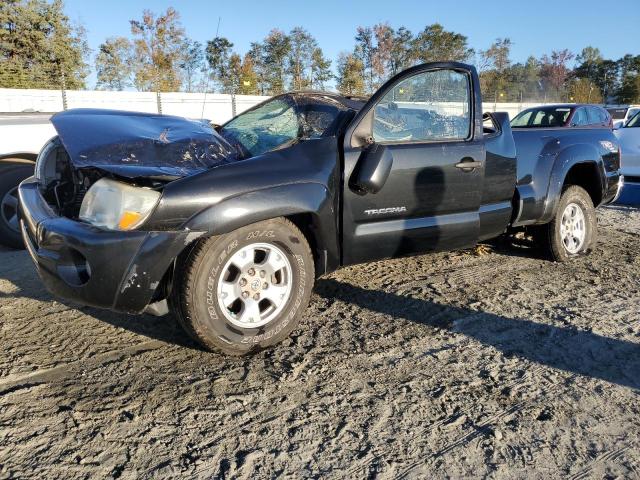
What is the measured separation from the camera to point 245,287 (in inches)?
123

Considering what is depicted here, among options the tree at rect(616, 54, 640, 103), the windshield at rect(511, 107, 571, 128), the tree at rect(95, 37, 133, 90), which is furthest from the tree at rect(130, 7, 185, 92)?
the tree at rect(616, 54, 640, 103)

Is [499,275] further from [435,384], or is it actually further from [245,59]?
[245,59]

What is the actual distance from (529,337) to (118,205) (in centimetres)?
265

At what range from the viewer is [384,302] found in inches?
161

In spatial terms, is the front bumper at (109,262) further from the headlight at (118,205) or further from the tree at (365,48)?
the tree at (365,48)

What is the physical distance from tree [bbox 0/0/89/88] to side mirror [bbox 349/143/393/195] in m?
29.9

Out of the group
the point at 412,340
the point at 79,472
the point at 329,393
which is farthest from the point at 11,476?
the point at 412,340

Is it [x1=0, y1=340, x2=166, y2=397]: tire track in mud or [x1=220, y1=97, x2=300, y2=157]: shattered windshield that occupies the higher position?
[x1=220, y1=97, x2=300, y2=157]: shattered windshield

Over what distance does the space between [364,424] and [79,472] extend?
1.24 meters

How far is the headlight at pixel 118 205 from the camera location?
280cm

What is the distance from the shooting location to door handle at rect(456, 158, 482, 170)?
157 inches

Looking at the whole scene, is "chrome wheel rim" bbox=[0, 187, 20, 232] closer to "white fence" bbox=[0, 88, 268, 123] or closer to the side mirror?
the side mirror

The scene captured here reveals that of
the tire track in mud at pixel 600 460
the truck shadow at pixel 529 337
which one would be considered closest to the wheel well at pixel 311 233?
the truck shadow at pixel 529 337

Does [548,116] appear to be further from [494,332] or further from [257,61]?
[257,61]
